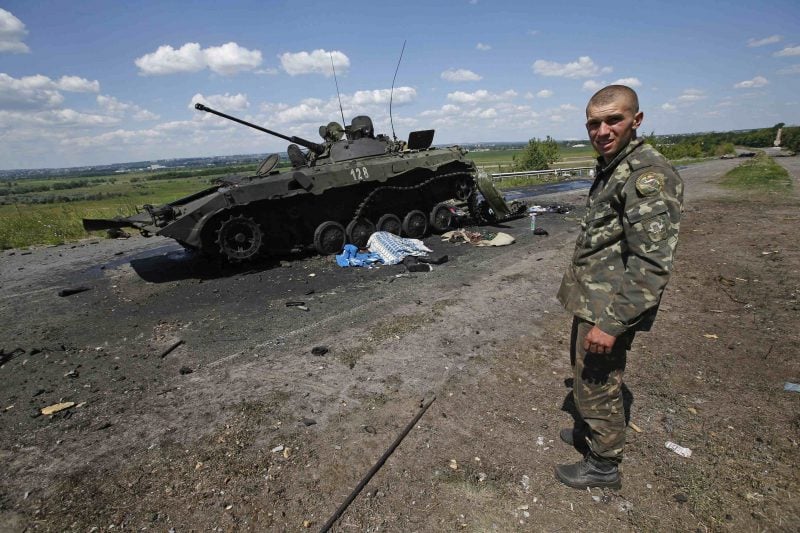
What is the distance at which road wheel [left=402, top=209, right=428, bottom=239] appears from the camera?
1043 cm

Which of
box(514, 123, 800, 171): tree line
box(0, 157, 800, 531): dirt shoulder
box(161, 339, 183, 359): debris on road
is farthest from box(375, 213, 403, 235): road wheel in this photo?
box(514, 123, 800, 171): tree line

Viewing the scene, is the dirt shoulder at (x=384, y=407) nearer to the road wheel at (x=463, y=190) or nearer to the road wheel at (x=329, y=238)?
the road wheel at (x=329, y=238)

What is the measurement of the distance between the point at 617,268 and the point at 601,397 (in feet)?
2.67

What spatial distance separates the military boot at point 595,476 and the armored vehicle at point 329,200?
707 centimetres

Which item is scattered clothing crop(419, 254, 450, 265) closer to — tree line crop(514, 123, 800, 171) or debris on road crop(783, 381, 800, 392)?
debris on road crop(783, 381, 800, 392)

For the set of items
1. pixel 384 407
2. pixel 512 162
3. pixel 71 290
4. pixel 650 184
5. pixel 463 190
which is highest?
pixel 650 184

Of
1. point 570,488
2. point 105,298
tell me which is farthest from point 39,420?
point 570,488

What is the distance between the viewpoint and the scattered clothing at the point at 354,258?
866 centimetres

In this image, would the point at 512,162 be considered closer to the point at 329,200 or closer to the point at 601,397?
the point at 329,200

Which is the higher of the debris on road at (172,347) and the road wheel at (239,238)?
the road wheel at (239,238)

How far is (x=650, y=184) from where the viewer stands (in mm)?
2162

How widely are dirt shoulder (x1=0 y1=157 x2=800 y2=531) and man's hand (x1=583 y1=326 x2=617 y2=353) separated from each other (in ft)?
3.44

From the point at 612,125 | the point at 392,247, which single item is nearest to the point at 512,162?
the point at 392,247

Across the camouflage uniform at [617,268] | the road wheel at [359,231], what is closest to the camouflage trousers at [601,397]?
the camouflage uniform at [617,268]
